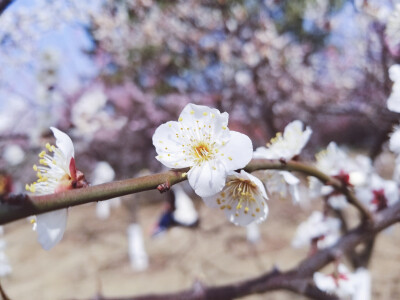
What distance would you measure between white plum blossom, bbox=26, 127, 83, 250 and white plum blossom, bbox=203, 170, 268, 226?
30cm

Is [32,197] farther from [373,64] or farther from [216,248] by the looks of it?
[216,248]

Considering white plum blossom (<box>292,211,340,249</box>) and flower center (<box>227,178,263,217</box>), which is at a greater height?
white plum blossom (<box>292,211,340,249</box>)

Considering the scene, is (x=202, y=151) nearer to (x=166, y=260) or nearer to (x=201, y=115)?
(x=201, y=115)

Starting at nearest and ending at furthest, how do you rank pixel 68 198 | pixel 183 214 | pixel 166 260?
pixel 68 198
pixel 183 214
pixel 166 260

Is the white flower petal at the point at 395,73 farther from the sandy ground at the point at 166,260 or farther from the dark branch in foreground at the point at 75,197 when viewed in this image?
the sandy ground at the point at 166,260

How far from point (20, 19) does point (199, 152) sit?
5.61 meters

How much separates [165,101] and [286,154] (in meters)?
5.59

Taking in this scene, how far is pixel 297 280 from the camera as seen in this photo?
84cm

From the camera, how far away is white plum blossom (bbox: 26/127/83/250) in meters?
0.51

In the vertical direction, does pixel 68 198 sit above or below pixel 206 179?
below

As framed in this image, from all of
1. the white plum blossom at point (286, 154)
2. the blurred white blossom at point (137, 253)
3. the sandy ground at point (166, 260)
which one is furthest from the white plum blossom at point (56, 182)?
the blurred white blossom at point (137, 253)

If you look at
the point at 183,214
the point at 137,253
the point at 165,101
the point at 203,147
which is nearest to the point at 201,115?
the point at 203,147

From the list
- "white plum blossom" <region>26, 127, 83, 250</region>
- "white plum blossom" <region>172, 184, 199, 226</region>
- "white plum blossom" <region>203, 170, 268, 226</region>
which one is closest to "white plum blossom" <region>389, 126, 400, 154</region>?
"white plum blossom" <region>203, 170, 268, 226</region>

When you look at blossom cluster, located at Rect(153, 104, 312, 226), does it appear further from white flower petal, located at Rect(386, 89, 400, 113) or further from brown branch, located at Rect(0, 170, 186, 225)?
white flower petal, located at Rect(386, 89, 400, 113)
